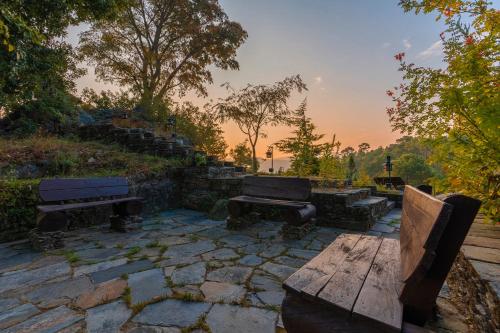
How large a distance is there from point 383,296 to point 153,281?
2.35 meters

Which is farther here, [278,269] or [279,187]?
[279,187]

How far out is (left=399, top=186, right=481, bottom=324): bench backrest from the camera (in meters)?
1.03

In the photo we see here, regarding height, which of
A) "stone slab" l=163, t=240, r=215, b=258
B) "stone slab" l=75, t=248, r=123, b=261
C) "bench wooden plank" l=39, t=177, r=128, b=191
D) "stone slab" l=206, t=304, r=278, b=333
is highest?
"bench wooden plank" l=39, t=177, r=128, b=191

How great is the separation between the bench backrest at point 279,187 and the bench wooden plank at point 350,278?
2316mm

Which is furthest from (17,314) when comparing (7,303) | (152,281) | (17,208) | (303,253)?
(303,253)

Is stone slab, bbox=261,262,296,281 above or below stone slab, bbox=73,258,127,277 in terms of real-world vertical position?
above

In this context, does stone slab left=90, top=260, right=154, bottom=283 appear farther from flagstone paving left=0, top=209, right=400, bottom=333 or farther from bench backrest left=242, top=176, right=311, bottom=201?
bench backrest left=242, top=176, right=311, bottom=201

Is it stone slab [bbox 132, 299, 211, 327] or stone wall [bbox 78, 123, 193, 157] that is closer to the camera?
stone slab [bbox 132, 299, 211, 327]

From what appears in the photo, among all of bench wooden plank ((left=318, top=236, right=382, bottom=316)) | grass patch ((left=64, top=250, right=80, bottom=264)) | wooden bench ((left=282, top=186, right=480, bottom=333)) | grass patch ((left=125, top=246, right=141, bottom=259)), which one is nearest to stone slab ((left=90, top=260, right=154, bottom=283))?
grass patch ((left=125, top=246, right=141, bottom=259))

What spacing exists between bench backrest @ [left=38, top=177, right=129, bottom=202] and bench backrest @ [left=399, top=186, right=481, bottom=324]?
5.08m

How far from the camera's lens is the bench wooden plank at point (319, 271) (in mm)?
1349

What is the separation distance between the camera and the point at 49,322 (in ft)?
6.43

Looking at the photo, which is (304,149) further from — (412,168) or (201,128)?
(412,168)

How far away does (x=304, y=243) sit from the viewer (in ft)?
13.0
